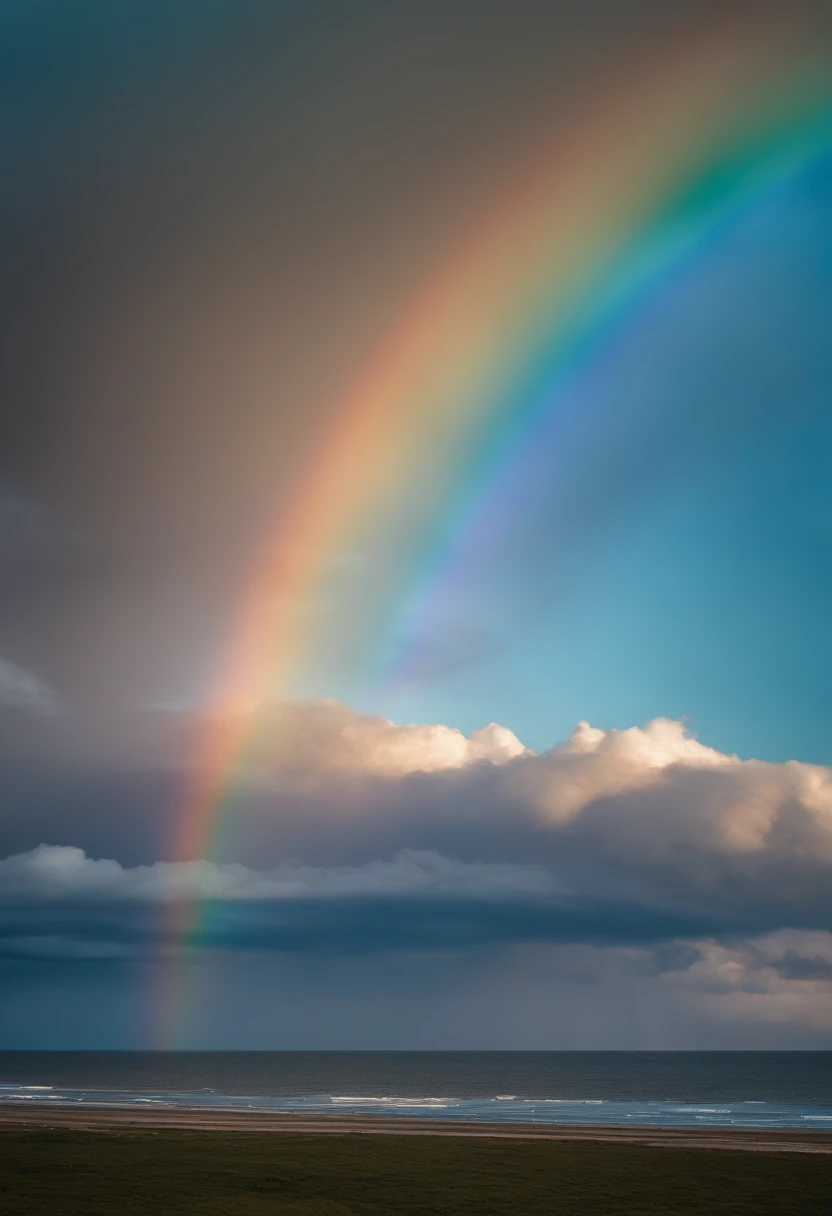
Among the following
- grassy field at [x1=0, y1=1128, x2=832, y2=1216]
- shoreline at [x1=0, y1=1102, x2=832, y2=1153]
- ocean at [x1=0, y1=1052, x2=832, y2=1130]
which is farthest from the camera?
ocean at [x1=0, y1=1052, x2=832, y2=1130]

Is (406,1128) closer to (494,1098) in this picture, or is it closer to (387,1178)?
(387,1178)

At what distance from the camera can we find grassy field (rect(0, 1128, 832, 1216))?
41969 millimetres

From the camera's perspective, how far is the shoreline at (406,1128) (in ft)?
244

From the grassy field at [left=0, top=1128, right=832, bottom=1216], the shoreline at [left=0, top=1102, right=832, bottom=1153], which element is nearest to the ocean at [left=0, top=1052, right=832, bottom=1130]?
the shoreline at [left=0, top=1102, right=832, bottom=1153]

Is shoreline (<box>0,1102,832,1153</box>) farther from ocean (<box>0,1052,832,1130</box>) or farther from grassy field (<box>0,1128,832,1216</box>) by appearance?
grassy field (<box>0,1128,832,1216</box>)

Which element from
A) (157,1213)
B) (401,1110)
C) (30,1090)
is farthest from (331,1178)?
(30,1090)

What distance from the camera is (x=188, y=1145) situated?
5969 centimetres

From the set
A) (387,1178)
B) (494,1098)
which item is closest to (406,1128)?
(387,1178)

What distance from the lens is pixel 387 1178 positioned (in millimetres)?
49438

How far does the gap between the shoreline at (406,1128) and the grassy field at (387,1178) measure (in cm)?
1114

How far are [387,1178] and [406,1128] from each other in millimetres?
37388

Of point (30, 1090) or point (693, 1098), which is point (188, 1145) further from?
point (693, 1098)

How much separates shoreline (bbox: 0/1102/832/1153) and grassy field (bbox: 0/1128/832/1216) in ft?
36.6

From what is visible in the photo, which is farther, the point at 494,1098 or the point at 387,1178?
the point at 494,1098
